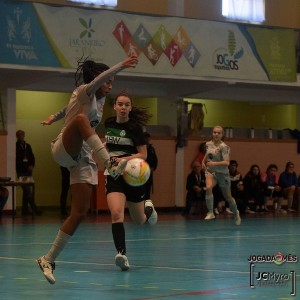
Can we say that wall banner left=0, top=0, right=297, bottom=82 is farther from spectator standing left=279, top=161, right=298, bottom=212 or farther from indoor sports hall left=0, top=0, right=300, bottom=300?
spectator standing left=279, top=161, right=298, bottom=212

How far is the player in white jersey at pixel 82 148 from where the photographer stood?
8336 mm

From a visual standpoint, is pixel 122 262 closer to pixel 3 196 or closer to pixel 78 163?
pixel 78 163

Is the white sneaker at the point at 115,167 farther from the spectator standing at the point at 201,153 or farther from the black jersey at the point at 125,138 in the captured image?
the spectator standing at the point at 201,153

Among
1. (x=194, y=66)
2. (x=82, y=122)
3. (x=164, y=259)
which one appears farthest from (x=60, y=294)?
(x=194, y=66)

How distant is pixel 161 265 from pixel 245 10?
2093 centimetres

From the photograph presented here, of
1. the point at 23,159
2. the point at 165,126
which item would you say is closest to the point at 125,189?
the point at 23,159

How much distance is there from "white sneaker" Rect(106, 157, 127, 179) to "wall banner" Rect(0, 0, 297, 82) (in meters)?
13.9

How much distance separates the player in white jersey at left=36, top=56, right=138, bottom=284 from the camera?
8.34 meters

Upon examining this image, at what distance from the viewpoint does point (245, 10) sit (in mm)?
29953

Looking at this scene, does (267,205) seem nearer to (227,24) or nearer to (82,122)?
(227,24)

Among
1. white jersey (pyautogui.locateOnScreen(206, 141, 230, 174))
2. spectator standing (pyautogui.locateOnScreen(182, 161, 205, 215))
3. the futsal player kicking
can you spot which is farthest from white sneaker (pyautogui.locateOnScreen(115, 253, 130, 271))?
spectator standing (pyautogui.locateOnScreen(182, 161, 205, 215))

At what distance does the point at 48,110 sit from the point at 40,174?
206 cm

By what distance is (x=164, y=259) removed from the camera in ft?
35.7

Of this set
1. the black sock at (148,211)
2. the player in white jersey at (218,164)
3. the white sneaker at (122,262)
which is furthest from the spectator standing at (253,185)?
the white sneaker at (122,262)
